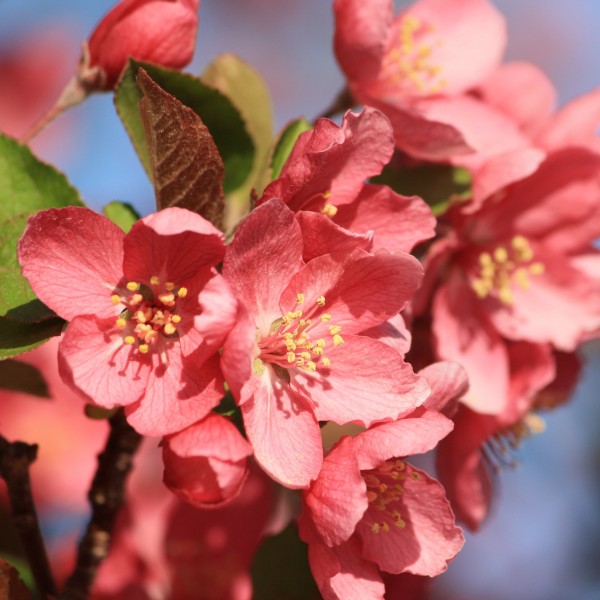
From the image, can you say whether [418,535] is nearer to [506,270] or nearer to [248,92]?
[506,270]

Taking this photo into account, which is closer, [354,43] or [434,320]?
[354,43]

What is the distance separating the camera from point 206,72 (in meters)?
1.54

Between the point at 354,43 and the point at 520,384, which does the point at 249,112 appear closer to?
the point at 354,43

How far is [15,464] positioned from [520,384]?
2.80ft

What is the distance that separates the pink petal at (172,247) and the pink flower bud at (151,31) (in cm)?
34

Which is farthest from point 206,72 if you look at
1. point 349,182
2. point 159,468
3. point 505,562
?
point 505,562

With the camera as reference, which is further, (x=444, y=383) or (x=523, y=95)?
(x=523, y=95)

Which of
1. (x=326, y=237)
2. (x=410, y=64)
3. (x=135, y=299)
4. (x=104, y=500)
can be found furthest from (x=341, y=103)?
(x=104, y=500)

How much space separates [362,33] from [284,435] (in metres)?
0.65

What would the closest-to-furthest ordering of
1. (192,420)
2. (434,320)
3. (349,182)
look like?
(192,420) < (349,182) < (434,320)

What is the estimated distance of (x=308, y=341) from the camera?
1.16 meters

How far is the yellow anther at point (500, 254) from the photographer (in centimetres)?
157

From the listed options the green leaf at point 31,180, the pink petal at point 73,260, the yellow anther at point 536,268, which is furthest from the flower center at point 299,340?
the yellow anther at point 536,268

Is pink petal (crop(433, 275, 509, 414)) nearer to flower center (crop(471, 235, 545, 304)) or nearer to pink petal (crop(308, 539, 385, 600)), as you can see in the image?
flower center (crop(471, 235, 545, 304))
